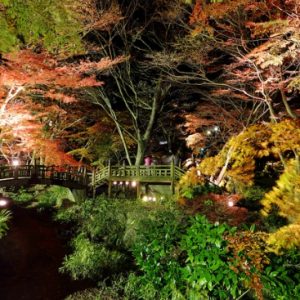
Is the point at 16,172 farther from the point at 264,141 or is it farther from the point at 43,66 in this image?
the point at 264,141

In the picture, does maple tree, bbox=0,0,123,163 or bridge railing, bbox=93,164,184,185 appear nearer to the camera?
maple tree, bbox=0,0,123,163

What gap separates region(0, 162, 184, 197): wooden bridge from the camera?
1653cm

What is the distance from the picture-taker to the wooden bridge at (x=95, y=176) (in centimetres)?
1653

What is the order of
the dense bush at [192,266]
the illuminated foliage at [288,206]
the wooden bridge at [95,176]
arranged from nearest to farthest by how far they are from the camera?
the illuminated foliage at [288,206] → the dense bush at [192,266] → the wooden bridge at [95,176]

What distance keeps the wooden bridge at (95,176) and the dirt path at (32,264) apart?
2.58 m

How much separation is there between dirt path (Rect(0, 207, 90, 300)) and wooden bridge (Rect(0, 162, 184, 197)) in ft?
8.46

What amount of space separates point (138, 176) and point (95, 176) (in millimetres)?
3297

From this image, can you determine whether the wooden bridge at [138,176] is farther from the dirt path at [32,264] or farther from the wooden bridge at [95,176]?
the dirt path at [32,264]

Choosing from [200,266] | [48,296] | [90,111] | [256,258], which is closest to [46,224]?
[48,296]

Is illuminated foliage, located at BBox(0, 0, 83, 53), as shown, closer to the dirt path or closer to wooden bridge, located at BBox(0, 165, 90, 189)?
the dirt path

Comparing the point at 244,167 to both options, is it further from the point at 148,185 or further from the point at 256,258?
the point at 256,258

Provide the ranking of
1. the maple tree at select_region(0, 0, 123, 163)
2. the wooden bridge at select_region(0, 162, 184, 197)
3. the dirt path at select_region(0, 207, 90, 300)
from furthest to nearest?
the wooden bridge at select_region(0, 162, 184, 197) < the dirt path at select_region(0, 207, 90, 300) < the maple tree at select_region(0, 0, 123, 163)

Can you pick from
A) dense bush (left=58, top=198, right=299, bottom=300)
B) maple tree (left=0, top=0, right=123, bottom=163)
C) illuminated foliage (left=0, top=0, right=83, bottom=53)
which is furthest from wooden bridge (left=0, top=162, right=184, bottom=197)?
illuminated foliage (left=0, top=0, right=83, bottom=53)

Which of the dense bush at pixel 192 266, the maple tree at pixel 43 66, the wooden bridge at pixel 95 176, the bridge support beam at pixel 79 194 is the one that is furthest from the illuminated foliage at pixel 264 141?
the bridge support beam at pixel 79 194
